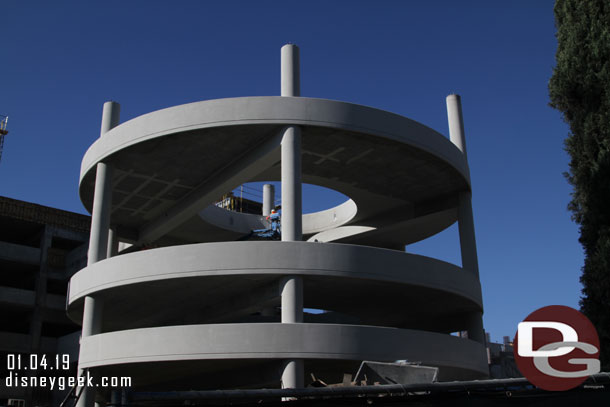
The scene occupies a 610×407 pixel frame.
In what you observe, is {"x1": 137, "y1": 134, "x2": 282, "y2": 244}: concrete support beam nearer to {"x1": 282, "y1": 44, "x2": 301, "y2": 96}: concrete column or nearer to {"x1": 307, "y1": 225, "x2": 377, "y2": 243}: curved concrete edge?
{"x1": 282, "y1": 44, "x2": 301, "y2": 96}: concrete column

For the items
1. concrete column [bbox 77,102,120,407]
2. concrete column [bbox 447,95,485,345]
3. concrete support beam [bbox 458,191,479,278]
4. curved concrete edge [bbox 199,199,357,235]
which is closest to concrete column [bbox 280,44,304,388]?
concrete column [bbox 77,102,120,407]

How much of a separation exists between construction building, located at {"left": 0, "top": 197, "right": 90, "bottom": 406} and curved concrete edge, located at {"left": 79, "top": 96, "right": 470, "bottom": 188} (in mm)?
19960

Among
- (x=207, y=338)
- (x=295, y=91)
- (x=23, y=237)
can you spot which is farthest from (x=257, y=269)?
(x=23, y=237)

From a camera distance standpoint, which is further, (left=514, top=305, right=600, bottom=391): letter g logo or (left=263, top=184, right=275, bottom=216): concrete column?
(left=263, top=184, right=275, bottom=216): concrete column

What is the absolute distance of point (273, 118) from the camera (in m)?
22.1

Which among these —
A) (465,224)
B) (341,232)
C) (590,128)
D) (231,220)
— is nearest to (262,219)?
(231,220)

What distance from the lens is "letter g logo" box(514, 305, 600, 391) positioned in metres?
7.40

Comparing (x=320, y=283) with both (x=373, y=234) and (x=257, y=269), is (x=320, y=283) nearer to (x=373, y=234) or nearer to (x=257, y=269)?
(x=257, y=269)

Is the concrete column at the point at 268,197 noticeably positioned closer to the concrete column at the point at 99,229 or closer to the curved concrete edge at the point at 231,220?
the curved concrete edge at the point at 231,220

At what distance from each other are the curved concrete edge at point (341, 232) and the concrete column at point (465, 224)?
261 inches

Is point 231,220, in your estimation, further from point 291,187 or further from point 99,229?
point 291,187

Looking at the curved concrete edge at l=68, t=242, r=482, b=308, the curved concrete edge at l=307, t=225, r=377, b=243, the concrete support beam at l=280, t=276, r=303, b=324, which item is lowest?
the concrete support beam at l=280, t=276, r=303, b=324

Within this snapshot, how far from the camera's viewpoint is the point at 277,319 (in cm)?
3391

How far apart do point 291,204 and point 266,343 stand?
4.98 metres
